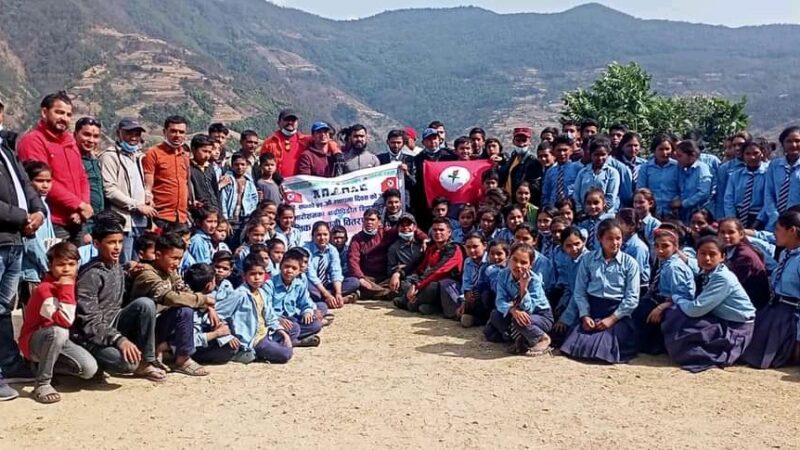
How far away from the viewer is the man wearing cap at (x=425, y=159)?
395 inches

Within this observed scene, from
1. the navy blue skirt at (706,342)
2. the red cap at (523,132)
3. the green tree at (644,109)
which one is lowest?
the navy blue skirt at (706,342)

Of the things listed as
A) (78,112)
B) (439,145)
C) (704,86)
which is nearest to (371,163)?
(439,145)

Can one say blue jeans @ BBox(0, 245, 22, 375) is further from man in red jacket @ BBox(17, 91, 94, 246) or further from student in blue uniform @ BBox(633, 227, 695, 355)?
student in blue uniform @ BBox(633, 227, 695, 355)

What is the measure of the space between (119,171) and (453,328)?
135 inches

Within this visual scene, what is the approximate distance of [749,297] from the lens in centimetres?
694

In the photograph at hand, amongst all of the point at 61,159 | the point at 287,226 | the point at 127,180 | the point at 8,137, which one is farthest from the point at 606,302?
the point at 8,137

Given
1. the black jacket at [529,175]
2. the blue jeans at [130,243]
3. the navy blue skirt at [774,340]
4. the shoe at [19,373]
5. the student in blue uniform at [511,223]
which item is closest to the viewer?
the shoe at [19,373]

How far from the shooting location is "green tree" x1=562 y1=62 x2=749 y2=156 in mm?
24344

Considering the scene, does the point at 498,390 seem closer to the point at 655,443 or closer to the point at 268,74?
the point at 655,443

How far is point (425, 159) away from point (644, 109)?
56.5 feet

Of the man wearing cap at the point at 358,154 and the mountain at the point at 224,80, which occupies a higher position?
the mountain at the point at 224,80

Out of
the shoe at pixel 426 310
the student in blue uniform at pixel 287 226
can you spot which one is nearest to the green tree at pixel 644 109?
the shoe at pixel 426 310

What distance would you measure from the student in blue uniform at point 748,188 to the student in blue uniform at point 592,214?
4.82ft

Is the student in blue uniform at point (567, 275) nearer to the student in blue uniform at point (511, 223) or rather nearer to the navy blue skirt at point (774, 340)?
the student in blue uniform at point (511, 223)
